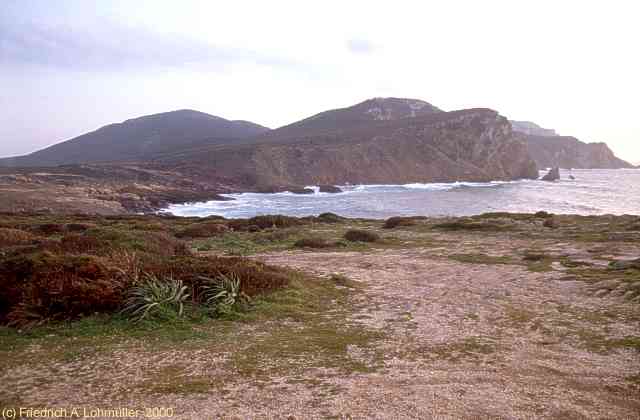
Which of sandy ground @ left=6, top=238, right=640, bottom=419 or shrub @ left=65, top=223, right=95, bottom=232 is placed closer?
sandy ground @ left=6, top=238, right=640, bottom=419

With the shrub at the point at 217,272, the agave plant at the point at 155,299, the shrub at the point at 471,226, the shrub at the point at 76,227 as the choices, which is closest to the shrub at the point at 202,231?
the shrub at the point at 76,227

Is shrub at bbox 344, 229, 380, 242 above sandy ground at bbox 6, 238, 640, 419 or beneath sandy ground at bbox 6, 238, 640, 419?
beneath

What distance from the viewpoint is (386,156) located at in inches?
4496

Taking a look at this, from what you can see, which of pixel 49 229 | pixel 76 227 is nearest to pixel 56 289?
pixel 49 229

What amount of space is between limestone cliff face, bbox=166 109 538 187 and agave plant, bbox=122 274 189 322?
82294 millimetres

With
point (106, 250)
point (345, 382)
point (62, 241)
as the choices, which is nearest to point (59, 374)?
point (345, 382)

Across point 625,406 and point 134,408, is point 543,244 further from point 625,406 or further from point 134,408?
point 134,408

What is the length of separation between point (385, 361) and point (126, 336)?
14.5ft

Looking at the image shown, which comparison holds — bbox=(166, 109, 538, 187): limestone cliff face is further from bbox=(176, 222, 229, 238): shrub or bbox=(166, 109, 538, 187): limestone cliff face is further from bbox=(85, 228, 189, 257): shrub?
bbox=(85, 228, 189, 257): shrub

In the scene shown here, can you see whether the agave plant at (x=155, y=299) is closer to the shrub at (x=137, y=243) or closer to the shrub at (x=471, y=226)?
the shrub at (x=137, y=243)

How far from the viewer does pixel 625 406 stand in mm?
5438

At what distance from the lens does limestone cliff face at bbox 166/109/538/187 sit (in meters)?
102

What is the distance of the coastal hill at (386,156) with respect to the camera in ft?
331

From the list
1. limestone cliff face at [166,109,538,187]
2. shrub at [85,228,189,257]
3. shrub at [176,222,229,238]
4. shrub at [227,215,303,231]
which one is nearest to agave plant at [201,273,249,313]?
shrub at [85,228,189,257]
